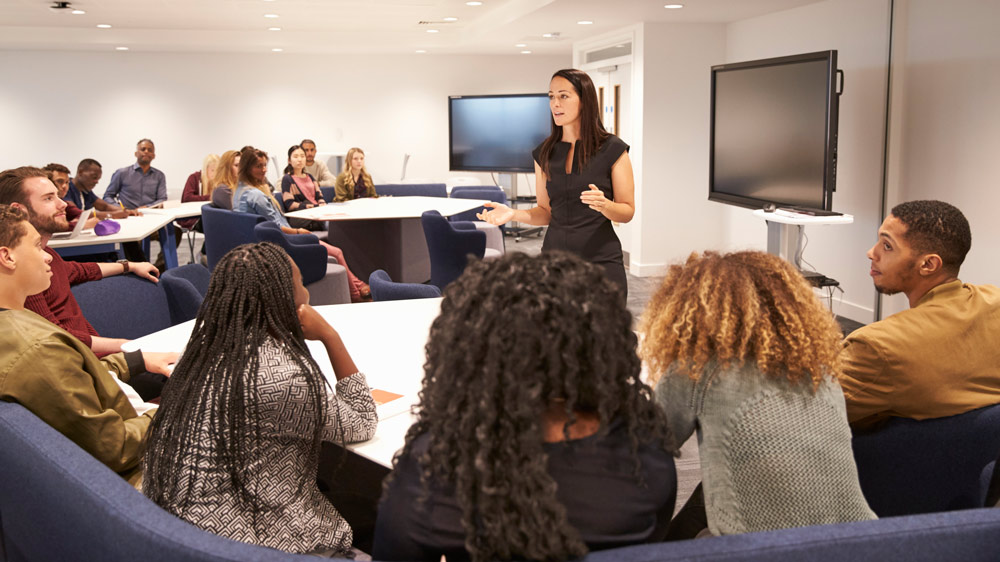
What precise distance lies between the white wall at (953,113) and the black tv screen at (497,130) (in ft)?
19.0

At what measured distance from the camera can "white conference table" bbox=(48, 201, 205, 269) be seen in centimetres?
537

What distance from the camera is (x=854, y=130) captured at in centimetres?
602

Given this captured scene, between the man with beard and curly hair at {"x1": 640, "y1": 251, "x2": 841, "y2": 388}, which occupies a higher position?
curly hair at {"x1": 640, "y1": 251, "x2": 841, "y2": 388}

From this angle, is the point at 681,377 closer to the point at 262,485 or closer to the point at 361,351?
the point at 262,485

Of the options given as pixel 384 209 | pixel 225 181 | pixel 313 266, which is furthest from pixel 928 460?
pixel 225 181

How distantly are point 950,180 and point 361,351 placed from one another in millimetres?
4143

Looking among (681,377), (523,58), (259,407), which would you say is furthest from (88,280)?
(523,58)

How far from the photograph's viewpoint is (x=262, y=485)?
1668 mm

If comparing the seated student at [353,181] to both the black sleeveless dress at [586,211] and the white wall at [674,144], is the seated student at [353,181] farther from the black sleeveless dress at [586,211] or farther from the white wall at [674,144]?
the black sleeveless dress at [586,211]

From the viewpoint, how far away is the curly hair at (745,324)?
1443 mm

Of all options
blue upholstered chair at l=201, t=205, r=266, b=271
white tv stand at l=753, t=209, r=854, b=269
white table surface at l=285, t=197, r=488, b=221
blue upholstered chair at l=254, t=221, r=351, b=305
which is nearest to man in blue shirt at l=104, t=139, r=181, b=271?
white table surface at l=285, t=197, r=488, b=221

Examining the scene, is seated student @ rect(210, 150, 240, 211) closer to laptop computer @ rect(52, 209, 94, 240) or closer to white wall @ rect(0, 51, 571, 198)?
laptop computer @ rect(52, 209, 94, 240)

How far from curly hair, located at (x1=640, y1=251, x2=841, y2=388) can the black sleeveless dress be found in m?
1.88

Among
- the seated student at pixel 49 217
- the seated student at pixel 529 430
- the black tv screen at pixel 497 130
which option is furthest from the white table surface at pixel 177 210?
the seated student at pixel 529 430
